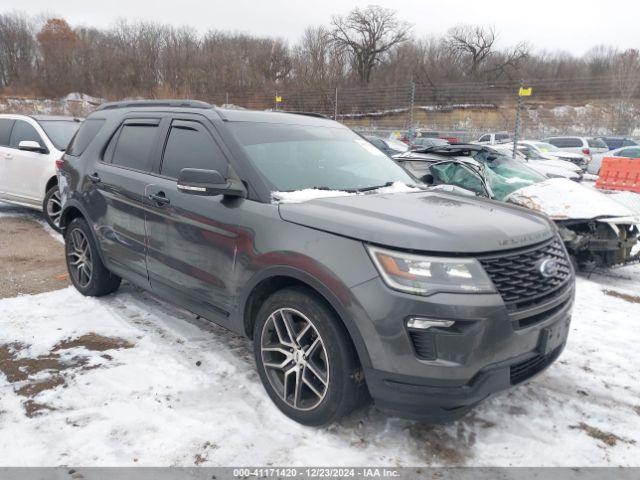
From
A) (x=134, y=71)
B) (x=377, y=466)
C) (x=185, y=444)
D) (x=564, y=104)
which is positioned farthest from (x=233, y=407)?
(x=134, y=71)

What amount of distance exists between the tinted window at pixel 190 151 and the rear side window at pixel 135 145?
0.23m

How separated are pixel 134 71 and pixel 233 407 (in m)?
43.5

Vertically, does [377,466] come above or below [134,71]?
below

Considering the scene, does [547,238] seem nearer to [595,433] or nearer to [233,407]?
[595,433]

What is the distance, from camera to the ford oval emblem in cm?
245

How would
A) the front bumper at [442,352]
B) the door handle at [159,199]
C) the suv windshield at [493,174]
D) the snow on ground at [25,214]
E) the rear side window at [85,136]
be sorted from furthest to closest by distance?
the snow on ground at [25,214] → the suv windshield at [493,174] → the rear side window at [85,136] → the door handle at [159,199] → the front bumper at [442,352]

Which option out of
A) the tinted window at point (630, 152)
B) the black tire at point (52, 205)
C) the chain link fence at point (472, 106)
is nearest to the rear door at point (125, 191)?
the black tire at point (52, 205)

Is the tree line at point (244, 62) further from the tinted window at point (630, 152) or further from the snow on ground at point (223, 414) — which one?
the snow on ground at point (223, 414)

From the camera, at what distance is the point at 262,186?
289 cm

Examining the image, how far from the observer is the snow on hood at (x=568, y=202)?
5.48 m

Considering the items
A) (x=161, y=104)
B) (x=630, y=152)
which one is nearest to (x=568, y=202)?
(x=161, y=104)

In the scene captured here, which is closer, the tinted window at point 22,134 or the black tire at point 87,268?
the black tire at point 87,268

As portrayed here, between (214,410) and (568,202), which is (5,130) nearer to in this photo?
(214,410)

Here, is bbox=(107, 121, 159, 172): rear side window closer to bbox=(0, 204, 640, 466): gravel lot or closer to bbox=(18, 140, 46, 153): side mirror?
bbox=(0, 204, 640, 466): gravel lot
